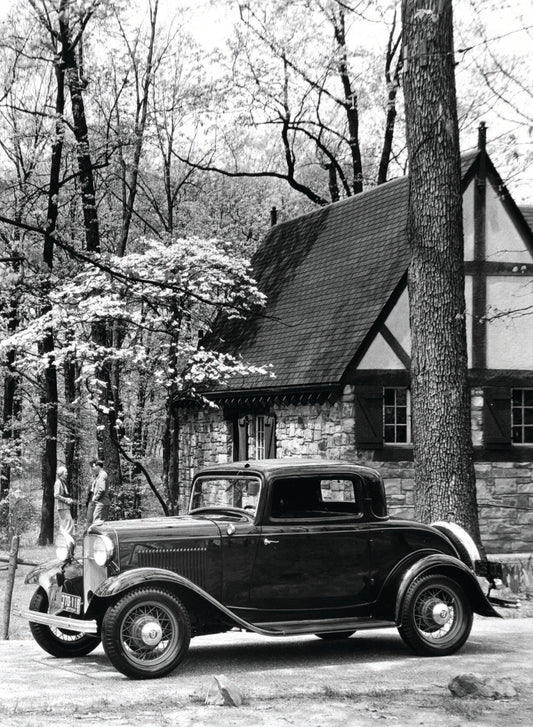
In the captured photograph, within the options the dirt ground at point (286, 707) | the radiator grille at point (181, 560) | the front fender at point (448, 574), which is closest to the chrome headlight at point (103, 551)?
the radiator grille at point (181, 560)

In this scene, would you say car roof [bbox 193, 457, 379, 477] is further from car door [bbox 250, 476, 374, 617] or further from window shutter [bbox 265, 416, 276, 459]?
window shutter [bbox 265, 416, 276, 459]

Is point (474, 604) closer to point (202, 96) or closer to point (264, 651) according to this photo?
point (264, 651)

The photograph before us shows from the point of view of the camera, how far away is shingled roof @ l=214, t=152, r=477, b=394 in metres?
Result: 20.9

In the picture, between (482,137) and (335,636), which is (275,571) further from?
(482,137)

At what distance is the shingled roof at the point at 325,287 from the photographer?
2086 cm

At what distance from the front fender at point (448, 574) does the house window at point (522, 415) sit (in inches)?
474

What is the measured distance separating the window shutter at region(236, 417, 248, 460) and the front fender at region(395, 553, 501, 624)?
48.2 ft

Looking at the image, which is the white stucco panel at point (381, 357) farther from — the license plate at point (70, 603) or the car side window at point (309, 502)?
the license plate at point (70, 603)

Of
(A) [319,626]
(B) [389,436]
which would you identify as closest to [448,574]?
(A) [319,626]

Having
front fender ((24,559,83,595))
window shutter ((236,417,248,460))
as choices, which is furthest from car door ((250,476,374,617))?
window shutter ((236,417,248,460))

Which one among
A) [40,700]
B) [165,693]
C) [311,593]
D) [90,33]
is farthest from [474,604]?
[90,33]

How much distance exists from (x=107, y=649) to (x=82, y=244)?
91.2 feet

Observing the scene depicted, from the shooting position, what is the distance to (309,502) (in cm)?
955

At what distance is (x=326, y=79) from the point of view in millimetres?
32656
